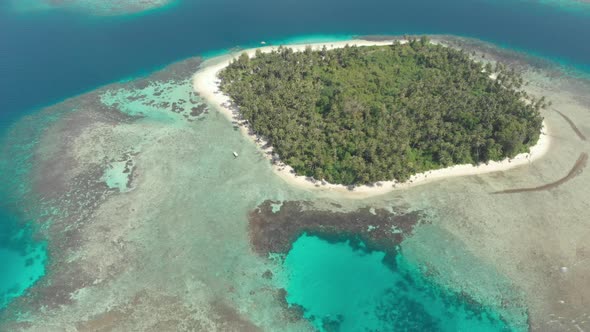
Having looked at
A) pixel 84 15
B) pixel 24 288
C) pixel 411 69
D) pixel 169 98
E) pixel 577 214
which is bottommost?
pixel 24 288

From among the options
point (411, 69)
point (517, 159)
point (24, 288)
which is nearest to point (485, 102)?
point (517, 159)

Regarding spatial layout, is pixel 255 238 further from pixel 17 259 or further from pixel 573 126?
pixel 573 126

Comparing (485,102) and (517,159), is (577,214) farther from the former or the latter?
(485,102)

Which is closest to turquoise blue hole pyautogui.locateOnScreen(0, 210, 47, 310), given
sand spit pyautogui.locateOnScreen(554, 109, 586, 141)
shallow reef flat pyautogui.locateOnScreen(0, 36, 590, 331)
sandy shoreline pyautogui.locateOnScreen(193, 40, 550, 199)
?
shallow reef flat pyautogui.locateOnScreen(0, 36, 590, 331)

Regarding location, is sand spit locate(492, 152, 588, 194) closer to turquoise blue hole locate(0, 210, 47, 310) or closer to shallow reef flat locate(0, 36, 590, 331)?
shallow reef flat locate(0, 36, 590, 331)

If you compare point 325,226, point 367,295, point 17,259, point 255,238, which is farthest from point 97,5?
point 367,295
